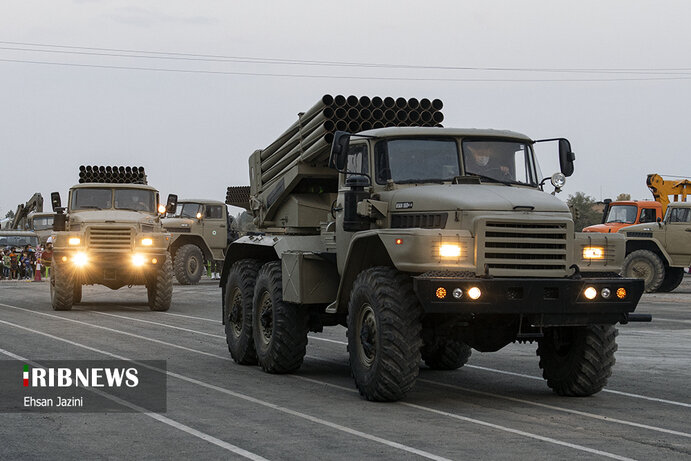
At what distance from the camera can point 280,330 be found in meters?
13.7

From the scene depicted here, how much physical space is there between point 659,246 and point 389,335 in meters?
23.3

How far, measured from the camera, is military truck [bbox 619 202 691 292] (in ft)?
106

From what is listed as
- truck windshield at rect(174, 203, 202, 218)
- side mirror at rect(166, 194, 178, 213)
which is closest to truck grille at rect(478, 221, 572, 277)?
side mirror at rect(166, 194, 178, 213)

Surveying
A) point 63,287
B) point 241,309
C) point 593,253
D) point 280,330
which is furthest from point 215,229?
point 593,253

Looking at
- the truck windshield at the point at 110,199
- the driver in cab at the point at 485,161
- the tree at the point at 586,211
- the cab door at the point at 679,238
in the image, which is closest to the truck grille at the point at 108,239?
the truck windshield at the point at 110,199

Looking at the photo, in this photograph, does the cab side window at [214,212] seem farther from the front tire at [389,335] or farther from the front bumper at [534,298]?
the front bumper at [534,298]

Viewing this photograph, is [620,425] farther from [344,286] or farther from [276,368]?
[276,368]

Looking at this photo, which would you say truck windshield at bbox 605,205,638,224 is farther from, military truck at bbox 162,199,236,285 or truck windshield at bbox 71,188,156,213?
truck windshield at bbox 71,188,156,213

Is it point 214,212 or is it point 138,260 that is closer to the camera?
point 138,260

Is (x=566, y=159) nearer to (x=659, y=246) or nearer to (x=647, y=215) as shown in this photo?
(x=659, y=246)

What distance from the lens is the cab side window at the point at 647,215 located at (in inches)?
1389

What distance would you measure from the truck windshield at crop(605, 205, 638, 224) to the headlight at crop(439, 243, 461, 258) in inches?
1014

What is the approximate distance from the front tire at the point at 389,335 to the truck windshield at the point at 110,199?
51.4 ft

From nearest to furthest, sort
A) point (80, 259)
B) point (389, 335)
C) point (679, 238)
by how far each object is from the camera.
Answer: point (389, 335)
point (80, 259)
point (679, 238)
